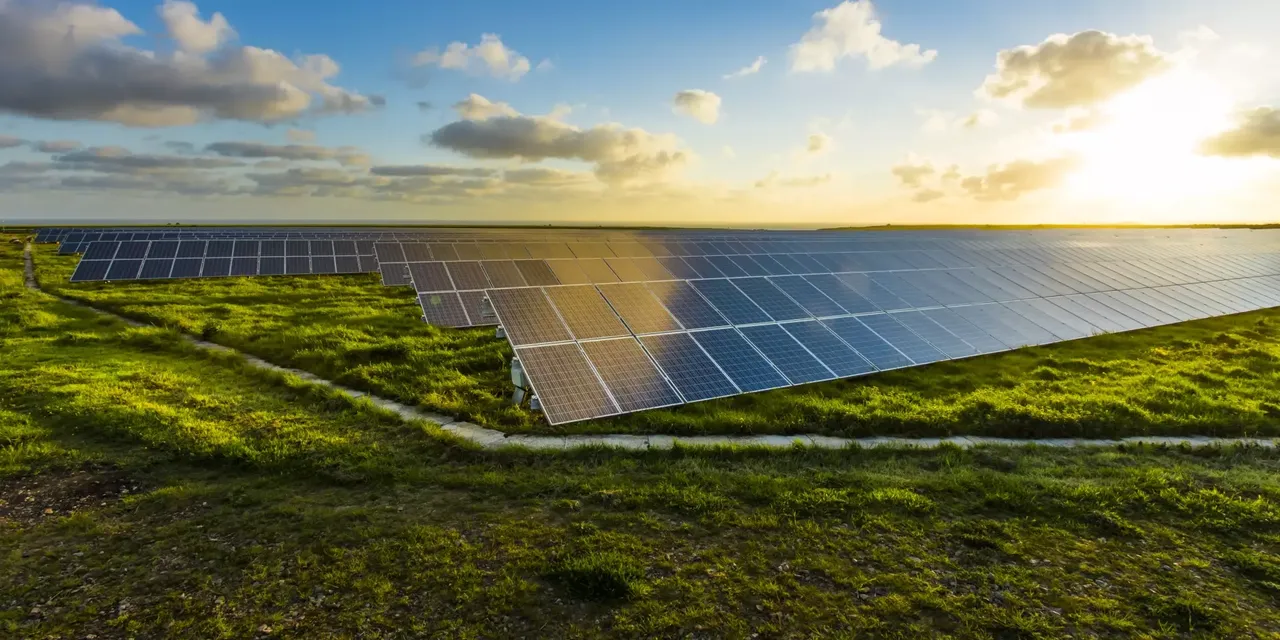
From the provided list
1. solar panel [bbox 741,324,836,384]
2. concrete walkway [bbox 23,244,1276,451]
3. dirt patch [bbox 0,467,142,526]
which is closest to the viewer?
dirt patch [bbox 0,467,142,526]

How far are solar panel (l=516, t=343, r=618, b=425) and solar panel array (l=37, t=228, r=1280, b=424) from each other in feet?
0.11

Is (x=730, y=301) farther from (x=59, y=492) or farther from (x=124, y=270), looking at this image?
(x=124, y=270)

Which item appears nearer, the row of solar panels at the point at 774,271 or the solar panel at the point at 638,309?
the solar panel at the point at 638,309

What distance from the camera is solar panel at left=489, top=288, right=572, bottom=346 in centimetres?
1236

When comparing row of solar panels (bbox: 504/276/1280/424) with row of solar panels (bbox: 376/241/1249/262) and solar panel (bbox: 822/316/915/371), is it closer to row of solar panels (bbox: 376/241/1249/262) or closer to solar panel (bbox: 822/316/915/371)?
solar panel (bbox: 822/316/915/371)

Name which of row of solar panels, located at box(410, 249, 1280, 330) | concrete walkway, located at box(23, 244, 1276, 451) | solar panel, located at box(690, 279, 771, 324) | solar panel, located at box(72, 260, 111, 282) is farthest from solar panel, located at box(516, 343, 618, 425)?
solar panel, located at box(72, 260, 111, 282)

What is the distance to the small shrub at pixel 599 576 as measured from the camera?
677 centimetres

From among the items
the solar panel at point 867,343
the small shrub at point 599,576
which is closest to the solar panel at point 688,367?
the solar panel at point 867,343

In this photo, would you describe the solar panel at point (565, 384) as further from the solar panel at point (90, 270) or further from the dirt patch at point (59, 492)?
the solar panel at point (90, 270)

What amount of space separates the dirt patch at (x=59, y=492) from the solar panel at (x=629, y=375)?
813 cm

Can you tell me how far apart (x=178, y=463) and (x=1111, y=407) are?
20.1 m

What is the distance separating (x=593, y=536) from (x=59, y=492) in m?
8.61

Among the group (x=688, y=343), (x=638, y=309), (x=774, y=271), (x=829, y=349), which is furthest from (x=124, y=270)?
(x=829, y=349)

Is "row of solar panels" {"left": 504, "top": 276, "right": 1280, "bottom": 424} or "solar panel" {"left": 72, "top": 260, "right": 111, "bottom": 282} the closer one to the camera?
"row of solar panels" {"left": 504, "top": 276, "right": 1280, "bottom": 424}
